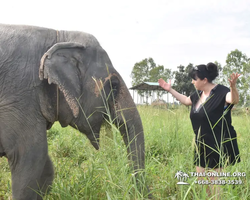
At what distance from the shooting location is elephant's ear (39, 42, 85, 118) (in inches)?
102

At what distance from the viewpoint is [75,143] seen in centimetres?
547

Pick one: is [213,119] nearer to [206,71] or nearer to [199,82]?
[199,82]

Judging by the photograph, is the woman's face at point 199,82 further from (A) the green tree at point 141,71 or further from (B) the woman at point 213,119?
(A) the green tree at point 141,71

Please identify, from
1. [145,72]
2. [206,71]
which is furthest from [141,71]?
Answer: [206,71]

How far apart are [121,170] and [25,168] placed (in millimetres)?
927

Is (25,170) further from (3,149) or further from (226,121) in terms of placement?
(226,121)

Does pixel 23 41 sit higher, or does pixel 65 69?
pixel 23 41

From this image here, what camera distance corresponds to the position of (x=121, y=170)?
223cm

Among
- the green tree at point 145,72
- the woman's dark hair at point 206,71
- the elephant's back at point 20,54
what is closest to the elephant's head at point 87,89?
the elephant's back at point 20,54

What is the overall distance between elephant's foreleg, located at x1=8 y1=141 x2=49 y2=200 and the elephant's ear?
1.74ft

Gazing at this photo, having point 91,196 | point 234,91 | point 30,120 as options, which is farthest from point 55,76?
point 234,91

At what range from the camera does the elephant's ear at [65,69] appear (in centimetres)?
259

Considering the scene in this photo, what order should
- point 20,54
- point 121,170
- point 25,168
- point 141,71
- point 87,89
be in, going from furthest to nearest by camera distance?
point 141,71, point 87,89, point 20,54, point 25,168, point 121,170

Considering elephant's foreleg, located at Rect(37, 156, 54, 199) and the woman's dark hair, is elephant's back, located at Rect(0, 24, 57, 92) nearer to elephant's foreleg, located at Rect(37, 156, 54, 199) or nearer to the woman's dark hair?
elephant's foreleg, located at Rect(37, 156, 54, 199)
